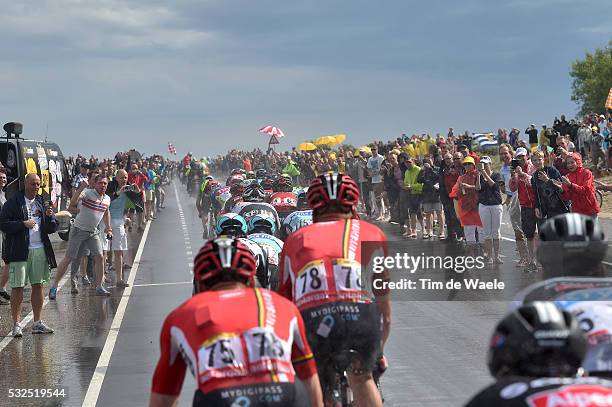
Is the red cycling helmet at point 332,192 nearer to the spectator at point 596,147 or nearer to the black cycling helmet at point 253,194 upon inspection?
the black cycling helmet at point 253,194

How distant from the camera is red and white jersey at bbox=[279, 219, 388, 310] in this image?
6441 millimetres

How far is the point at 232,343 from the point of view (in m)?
4.56

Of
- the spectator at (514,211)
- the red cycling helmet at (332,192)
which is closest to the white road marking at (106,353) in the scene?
the red cycling helmet at (332,192)

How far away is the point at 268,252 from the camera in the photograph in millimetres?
9859

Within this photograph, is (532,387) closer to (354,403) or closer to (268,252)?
(354,403)

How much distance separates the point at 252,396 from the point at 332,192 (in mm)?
2644

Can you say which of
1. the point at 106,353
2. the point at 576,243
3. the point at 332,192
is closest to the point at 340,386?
the point at 332,192

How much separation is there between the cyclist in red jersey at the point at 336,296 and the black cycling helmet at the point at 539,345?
3.02m

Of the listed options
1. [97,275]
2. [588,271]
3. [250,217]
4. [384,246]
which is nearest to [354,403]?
[384,246]

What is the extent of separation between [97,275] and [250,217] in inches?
171

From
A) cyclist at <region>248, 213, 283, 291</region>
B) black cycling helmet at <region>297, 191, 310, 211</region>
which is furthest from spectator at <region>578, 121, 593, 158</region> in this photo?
cyclist at <region>248, 213, 283, 291</region>

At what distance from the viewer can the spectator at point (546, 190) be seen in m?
16.7

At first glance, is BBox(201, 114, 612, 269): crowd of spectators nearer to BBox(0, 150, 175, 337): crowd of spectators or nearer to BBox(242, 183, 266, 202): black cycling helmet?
BBox(242, 183, 266, 202): black cycling helmet

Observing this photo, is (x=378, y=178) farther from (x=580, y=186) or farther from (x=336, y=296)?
(x=336, y=296)
